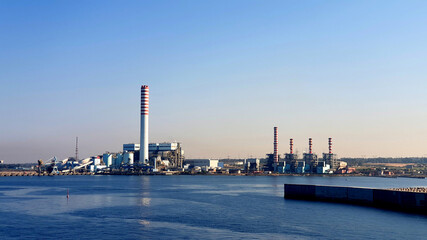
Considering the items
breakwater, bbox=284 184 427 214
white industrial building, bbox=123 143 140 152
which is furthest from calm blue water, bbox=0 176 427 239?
white industrial building, bbox=123 143 140 152

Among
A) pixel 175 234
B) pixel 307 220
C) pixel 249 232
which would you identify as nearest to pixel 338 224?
pixel 307 220

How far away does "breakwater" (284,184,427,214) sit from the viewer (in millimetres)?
52906

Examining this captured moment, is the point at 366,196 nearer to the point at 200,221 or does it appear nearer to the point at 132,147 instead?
the point at 200,221

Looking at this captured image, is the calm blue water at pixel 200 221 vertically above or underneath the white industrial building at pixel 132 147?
underneath

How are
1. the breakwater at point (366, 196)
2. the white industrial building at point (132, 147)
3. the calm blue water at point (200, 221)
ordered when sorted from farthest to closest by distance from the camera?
the white industrial building at point (132, 147), the breakwater at point (366, 196), the calm blue water at point (200, 221)

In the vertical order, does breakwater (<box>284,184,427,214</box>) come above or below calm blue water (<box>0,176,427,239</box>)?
above

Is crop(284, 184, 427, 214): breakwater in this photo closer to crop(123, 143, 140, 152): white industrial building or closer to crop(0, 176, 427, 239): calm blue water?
crop(0, 176, 427, 239): calm blue water

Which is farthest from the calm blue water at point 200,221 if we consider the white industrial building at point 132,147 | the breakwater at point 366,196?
the white industrial building at point 132,147

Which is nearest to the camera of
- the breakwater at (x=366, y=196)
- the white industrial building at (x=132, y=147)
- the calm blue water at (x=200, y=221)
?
the calm blue water at (x=200, y=221)

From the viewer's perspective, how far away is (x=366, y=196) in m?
61.8

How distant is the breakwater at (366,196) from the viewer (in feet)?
174

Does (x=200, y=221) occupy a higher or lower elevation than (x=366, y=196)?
lower

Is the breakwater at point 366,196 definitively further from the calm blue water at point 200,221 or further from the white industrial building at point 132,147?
the white industrial building at point 132,147

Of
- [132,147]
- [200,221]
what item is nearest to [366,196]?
[200,221]
